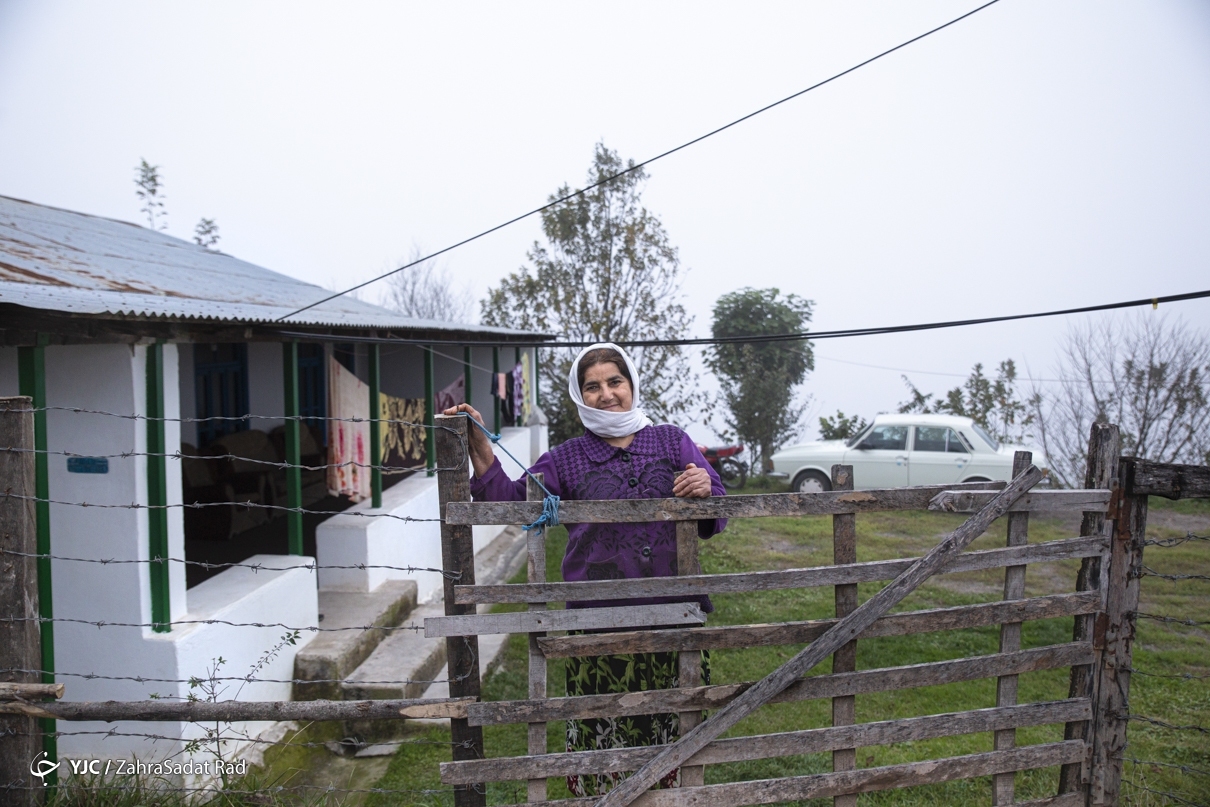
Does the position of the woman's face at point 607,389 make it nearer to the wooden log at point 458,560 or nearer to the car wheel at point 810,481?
the wooden log at point 458,560

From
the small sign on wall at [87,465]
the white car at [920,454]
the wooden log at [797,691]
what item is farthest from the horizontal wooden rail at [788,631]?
the white car at [920,454]

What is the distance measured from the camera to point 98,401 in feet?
13.2

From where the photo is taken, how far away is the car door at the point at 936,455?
1095 centimetres

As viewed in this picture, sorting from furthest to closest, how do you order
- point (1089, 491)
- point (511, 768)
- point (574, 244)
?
point (574, 244) < point (1089, 491) < point (511, 768)

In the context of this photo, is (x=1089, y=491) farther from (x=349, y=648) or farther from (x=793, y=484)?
(x=793, y=484)

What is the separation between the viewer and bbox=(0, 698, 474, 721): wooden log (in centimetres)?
239

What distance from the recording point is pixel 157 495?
4121mm

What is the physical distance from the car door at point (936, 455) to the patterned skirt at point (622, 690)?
928 cm

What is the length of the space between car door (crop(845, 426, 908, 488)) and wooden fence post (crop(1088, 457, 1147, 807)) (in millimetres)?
8737

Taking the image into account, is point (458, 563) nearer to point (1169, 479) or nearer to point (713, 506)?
point (713, 506)

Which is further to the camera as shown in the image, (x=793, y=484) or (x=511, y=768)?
(x=793, y=484)

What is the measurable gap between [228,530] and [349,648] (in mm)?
3322

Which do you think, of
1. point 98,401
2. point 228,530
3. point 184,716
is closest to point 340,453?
point 228,530

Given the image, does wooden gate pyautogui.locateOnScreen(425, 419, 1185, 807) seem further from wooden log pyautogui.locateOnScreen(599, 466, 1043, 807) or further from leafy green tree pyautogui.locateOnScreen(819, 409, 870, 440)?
leafy green tree pyautogui.locateOnScreen(819, 409, 870, 440)
